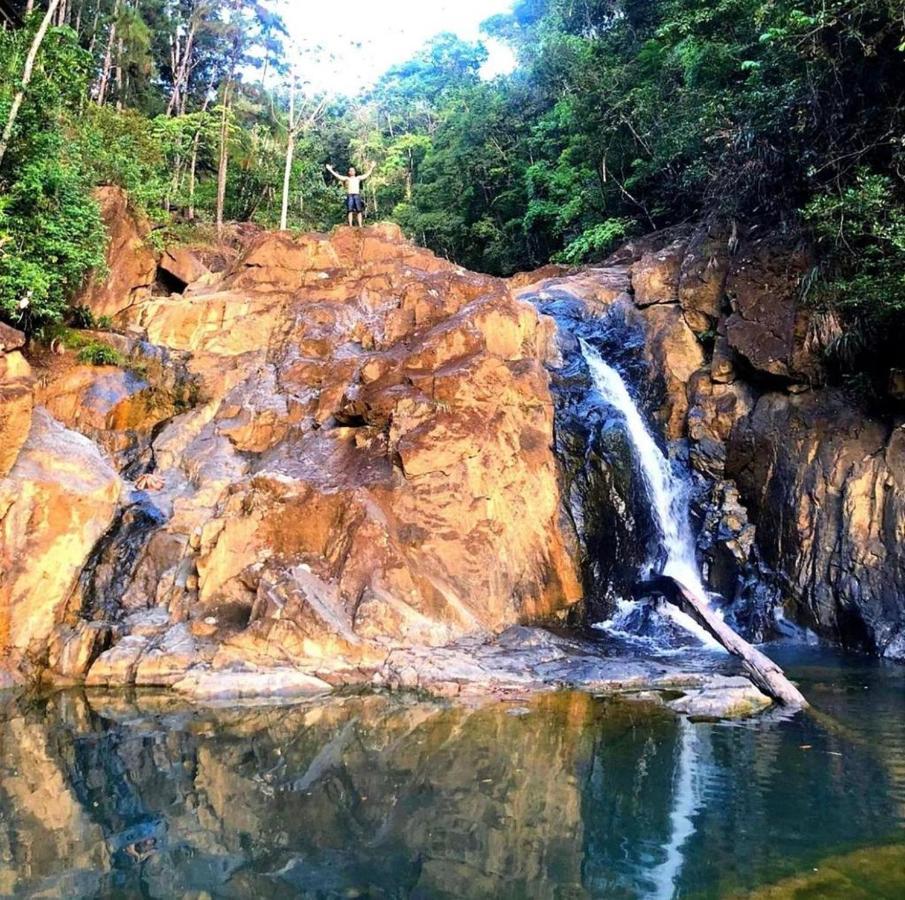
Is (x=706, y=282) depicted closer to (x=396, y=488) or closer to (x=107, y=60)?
(x=396, y=488)

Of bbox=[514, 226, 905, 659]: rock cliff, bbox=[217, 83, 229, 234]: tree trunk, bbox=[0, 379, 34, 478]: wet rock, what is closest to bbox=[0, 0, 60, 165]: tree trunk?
bbox=[0, 379, 34, 478]: wet rock

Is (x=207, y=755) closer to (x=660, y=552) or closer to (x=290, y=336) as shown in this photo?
(x=660, y=552)

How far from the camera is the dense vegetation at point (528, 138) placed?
12898 millimetres

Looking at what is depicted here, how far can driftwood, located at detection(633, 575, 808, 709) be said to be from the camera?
28.1 ft

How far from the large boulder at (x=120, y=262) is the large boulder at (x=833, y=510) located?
14.7 meters

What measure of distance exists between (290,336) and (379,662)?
9.59 m

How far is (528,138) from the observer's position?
29.3 metres

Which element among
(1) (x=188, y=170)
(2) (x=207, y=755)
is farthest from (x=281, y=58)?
(2) (x=207, y=755)

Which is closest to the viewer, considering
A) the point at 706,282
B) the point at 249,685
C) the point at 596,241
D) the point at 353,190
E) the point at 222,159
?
the point at 249,685

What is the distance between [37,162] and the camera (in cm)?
1377

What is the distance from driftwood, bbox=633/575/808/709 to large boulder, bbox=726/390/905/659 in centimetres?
251

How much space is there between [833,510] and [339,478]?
342 inches

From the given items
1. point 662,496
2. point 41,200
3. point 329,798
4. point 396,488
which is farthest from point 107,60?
point 329,798

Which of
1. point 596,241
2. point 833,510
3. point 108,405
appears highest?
point 596,241
